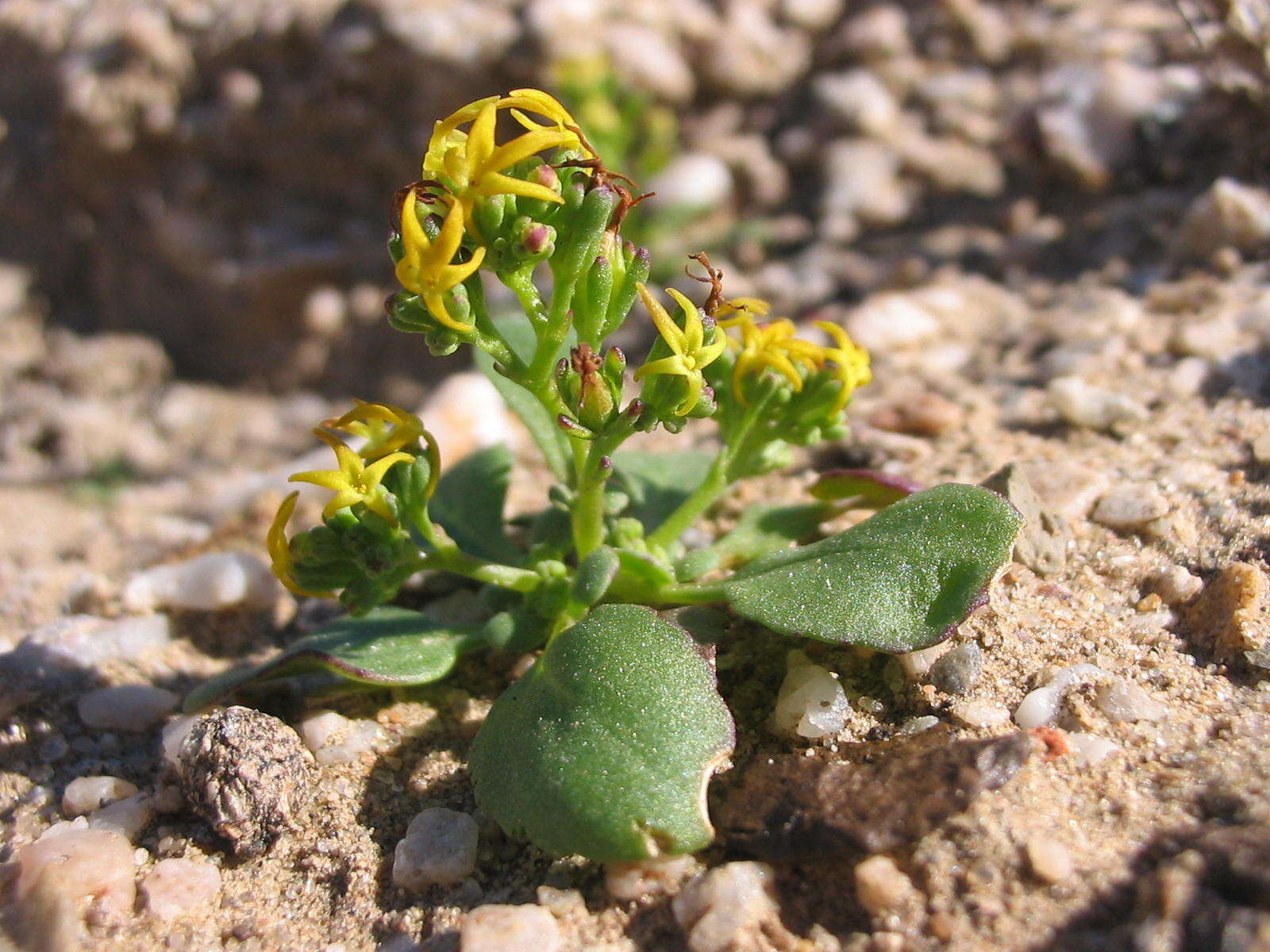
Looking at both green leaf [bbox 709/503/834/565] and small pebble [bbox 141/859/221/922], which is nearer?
small pebble [bbox 141/859/221/922]

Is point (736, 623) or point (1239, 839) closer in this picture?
point (1239, 839)

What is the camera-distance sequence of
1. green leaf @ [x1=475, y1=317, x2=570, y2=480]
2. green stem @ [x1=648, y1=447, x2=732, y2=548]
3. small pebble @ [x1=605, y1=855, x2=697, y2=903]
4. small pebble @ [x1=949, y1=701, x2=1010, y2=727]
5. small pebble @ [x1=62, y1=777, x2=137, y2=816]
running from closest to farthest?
small pebble @ [x1=605, y1=855, x2=697, y2=903] < small pebble @ [x1=949, y1=701, x2=1010, y2=727] < small pebble @ [x1=62, y1=777, x2=137, y2=816] < green stem @ [x1=648, y1=447, x2=732, y2=548] < green leaf @ [x1=475, y1=317, x2=570, y2=480]

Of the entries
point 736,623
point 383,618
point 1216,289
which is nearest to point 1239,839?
point 736,623

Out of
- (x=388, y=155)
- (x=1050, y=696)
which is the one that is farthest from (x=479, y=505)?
(x=388, y=155)

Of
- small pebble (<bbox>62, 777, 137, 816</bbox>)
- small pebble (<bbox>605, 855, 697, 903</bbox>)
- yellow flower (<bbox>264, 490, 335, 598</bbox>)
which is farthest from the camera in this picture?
yellow flower (<bbox>264, 490, 335, 598</bbox>)

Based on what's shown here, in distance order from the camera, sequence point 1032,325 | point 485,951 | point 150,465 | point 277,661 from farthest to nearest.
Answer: point 150,465, point 1032,325, point 277,661, point 485,951

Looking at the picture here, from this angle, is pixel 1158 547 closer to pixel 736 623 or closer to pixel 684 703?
pixel 736 623

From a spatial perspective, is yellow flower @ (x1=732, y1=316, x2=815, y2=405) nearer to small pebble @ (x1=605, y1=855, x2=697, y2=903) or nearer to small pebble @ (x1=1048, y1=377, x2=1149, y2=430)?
small pebble @ (x1=1048, y1=377, x2=1149, y2=430)

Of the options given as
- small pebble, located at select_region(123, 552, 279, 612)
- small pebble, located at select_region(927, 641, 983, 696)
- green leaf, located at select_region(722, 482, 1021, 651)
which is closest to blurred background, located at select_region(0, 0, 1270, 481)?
small pebble, located at select_region(123, 552, 279, 612)

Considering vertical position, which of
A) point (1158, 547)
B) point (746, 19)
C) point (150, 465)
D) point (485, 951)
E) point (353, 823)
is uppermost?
point (746, 19)
